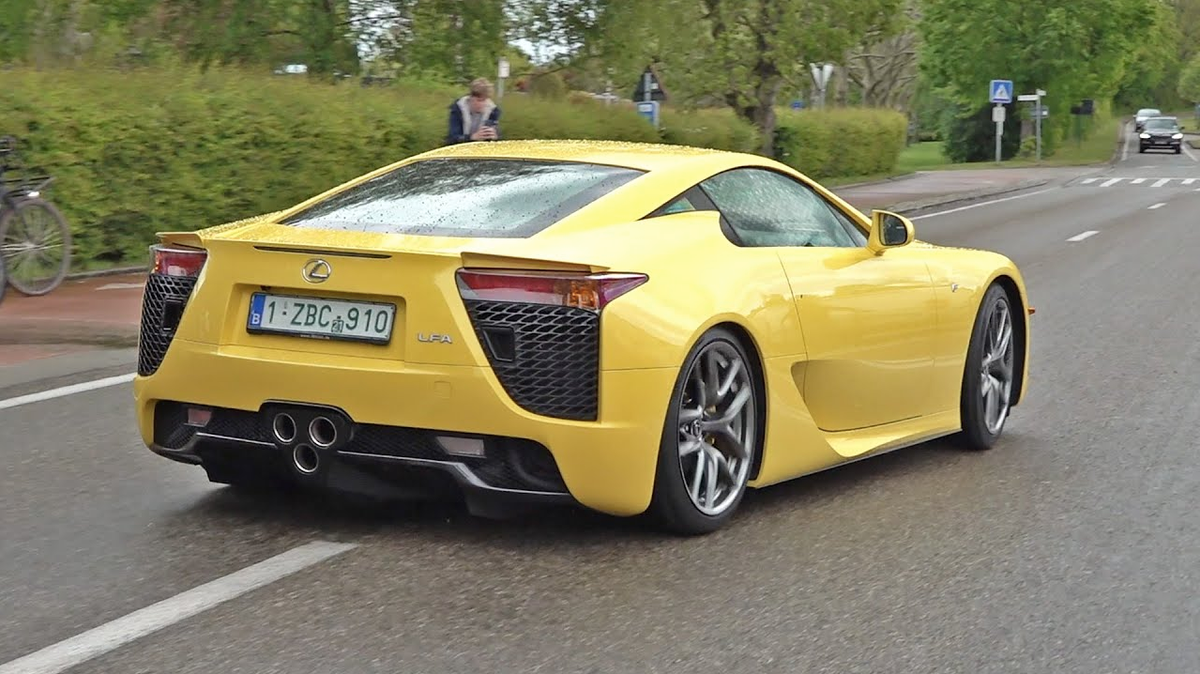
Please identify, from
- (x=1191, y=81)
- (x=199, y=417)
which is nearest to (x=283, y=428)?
(x=199, y=417)

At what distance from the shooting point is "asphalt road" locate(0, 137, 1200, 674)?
14.3ft

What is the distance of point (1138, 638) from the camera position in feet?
15.2

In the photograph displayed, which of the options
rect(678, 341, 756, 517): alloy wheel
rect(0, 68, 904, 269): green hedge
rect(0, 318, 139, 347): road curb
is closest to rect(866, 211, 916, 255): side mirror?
rect(678, 341, 756, 517): alloy wheel

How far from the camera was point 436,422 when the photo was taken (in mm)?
5090

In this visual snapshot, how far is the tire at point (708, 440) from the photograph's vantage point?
537cm

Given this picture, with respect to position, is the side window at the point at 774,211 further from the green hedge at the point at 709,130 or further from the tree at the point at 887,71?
the tree at the point at 887,71

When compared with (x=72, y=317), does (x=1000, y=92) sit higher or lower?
higher

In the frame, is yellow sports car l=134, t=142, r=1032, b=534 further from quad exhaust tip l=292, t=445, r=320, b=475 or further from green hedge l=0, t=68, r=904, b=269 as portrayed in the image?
green hedge l=0, t=68, r=904, b=269

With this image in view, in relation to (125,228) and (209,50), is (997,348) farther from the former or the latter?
(209,50)

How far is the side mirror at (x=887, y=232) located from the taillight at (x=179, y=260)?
2.52 meters

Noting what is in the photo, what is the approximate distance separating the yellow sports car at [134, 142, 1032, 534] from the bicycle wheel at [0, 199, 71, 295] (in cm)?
774

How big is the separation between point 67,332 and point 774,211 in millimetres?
6438

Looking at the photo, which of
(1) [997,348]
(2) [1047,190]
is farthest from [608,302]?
(2) [1047,190]

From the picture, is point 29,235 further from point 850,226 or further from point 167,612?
point 167,612
